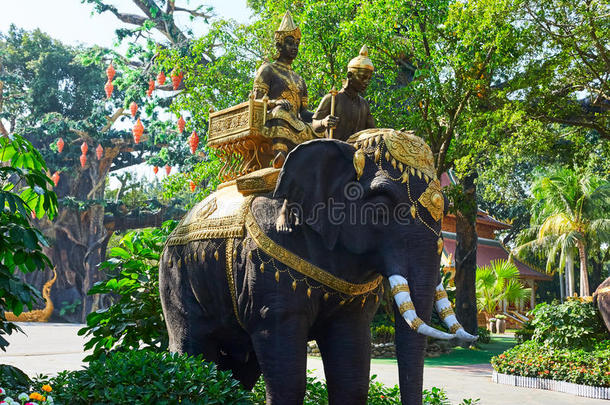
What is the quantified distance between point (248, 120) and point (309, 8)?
10351mm

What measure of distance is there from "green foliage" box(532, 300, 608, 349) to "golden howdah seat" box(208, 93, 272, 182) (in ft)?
30.1

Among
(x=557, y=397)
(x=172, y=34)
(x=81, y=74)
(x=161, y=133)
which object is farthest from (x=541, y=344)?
(x=81, y=74)

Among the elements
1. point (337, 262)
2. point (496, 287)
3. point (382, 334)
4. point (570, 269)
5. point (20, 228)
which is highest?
point (570, 269)

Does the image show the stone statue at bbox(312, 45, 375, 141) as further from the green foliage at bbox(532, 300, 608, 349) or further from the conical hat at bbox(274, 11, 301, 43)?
the green foliage at bbox(532, 300, 608, 349)

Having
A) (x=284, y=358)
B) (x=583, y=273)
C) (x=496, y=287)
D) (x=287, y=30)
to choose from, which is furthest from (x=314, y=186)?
(x=583, y=273)

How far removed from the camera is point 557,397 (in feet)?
33.1

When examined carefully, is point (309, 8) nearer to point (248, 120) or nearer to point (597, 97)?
point (597, 97)

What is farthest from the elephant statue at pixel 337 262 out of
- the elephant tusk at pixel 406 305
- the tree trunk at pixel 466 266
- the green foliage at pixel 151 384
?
the tree trunk at pixel 466 266

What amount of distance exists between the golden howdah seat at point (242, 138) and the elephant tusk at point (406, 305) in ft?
6.03

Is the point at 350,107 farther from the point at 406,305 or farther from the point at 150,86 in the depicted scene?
the point at 150,86

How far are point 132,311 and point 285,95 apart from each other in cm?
269

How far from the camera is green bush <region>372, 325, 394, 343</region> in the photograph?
16.3 metres

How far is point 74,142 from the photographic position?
1423 inches

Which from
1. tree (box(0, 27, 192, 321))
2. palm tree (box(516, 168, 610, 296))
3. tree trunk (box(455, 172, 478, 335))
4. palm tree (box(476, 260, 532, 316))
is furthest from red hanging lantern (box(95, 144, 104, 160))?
palm tree (box(516, 168, 610, 296))
